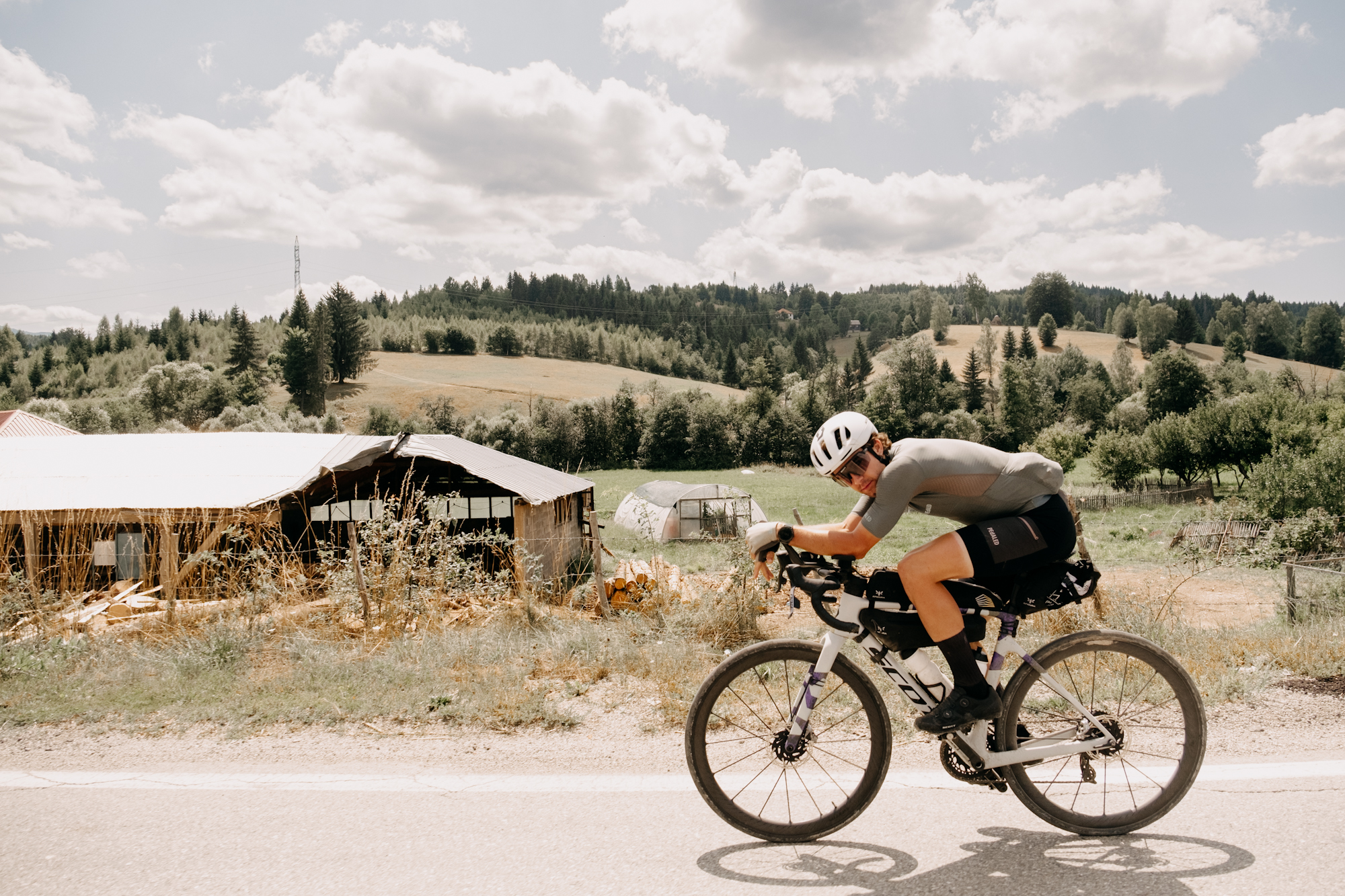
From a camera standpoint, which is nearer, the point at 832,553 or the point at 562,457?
the point at 832,553

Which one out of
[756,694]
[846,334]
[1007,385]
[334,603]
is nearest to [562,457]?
[1007,385]

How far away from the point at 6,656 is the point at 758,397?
250 ft

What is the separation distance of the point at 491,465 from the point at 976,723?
49.2 ft

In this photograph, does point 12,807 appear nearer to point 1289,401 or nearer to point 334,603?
point 334,603

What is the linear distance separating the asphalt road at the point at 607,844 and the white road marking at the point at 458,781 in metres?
0.02

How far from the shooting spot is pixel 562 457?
7088cm

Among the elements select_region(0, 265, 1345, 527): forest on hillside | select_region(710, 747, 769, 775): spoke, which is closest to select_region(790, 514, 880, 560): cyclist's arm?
select_region(710, 747, 769, 775): spoke

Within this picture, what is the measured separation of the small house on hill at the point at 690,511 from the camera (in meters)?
29.3

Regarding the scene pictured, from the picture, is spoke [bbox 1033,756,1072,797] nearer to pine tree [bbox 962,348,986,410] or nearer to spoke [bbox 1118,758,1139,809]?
spoke [bbox 1118,758,1139,809]

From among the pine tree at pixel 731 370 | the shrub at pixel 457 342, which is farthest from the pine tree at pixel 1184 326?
the shrub at pixel 457 342

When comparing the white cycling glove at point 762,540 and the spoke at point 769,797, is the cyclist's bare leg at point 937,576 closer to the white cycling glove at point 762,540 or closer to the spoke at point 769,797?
the white cycling glove at point 762,540

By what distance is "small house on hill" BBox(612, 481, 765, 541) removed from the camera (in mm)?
29312

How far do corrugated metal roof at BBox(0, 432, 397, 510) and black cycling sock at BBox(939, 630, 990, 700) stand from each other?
14.1 metres

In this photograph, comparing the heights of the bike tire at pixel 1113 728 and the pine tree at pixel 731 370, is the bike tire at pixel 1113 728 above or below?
below
